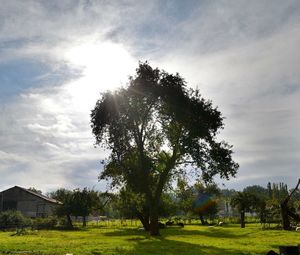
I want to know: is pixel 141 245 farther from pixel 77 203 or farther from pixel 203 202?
pixel 203 202

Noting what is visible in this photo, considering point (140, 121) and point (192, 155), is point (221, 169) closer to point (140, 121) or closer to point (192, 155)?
point (192, 155)

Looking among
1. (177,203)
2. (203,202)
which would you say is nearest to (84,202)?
(177,203)

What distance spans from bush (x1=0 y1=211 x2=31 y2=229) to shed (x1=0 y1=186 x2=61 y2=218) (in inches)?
1095

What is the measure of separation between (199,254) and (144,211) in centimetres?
3309

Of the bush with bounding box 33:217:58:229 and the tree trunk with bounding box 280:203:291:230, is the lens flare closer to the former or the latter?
the tree trunk with bounding box 280:203:291:230

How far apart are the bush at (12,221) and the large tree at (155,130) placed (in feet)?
89.3

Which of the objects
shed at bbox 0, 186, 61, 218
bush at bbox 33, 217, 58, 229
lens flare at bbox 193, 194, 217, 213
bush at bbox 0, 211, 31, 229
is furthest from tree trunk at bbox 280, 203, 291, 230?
shed at bbox 0, 186, 61, 218

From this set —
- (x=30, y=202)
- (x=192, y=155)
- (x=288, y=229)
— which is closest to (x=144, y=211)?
(x=192, y=155)

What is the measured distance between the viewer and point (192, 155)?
46375 millimetres

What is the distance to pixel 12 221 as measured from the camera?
67.6m

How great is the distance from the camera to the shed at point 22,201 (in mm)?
97688

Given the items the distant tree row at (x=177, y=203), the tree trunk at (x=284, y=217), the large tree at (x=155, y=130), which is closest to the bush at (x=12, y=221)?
the distant tree row at (x=177, y=203)

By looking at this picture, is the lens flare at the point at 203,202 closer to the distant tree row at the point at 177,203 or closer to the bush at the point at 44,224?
the distant tree row at the point at 177,203

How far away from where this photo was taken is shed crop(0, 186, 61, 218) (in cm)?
9769
